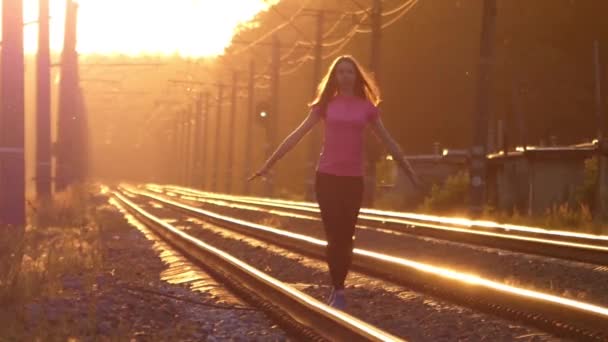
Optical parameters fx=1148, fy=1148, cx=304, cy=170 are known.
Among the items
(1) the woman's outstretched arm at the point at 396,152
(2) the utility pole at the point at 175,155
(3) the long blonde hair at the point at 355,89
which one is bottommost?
(2) the utility pole at the point at 175,155

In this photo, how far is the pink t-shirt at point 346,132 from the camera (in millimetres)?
8727

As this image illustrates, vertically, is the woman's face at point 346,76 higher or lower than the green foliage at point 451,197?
higher

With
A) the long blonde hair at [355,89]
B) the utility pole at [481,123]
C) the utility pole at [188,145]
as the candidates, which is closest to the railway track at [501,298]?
the long blonde hair at [355,89]

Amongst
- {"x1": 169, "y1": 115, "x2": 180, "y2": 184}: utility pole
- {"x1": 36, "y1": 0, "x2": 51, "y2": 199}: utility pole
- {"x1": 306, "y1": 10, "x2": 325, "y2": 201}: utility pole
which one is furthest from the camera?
{"x1": 169, "y1": 115, "x2": 180, "y2": 184}: utility pole

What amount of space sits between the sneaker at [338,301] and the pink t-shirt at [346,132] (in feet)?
3.32

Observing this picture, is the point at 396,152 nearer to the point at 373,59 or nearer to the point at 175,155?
the point at 373,59

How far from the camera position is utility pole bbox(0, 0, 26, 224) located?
18.1 meters

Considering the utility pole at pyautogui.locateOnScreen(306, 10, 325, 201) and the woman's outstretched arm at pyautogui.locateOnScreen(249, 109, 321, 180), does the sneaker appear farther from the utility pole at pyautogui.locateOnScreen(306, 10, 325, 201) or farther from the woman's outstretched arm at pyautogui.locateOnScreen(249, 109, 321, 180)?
the utility pole at pyautogui.locateOnScreen(306, 10, 325, 201)

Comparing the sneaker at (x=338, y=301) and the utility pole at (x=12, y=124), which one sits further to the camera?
the utility pole at (x=12, y=124)

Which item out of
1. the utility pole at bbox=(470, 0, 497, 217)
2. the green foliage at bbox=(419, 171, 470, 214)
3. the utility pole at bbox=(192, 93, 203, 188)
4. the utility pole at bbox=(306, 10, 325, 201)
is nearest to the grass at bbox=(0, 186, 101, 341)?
the utility pole at bbox=(470, 0, 497, 217)

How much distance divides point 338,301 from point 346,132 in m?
1.39

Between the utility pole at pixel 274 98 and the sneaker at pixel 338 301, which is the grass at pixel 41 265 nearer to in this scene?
the sneaker at pixel 338 301

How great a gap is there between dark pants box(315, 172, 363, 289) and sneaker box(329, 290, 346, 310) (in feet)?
0.17

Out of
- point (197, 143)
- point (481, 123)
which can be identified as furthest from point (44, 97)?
point (197, 143)
